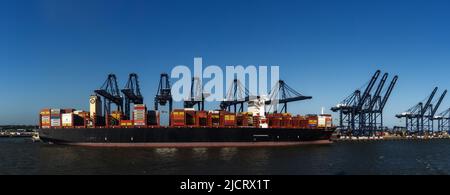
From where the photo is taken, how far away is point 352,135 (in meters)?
124

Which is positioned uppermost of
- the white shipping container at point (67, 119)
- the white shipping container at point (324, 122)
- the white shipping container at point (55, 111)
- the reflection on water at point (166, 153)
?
Result: the white shipping container at point (55, 111)

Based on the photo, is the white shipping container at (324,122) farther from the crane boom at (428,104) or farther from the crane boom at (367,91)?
the crane boom at (428,104)

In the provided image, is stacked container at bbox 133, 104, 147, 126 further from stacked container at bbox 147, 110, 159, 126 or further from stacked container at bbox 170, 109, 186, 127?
stacked container at bbox 170, 109, 186, 127

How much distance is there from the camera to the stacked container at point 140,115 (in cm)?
7062

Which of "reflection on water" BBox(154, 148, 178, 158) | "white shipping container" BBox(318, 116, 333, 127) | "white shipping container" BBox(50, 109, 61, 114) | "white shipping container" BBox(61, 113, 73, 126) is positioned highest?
"white shipping container" BBox(50, 109, 61, 114)

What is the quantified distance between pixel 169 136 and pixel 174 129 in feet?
4.91

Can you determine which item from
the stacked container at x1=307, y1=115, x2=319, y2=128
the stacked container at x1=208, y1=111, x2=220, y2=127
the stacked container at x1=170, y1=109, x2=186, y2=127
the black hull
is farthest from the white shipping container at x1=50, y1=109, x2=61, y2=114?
the stacked container at x1=307, y1=115, x2=319, y2=128

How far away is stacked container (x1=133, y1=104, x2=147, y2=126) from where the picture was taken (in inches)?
2781

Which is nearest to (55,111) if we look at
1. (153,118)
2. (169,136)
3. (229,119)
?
(153,118)

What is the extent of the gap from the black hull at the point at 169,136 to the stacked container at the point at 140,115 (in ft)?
7.65

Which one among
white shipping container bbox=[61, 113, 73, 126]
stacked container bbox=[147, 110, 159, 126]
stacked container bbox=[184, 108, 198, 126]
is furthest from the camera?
stacked container bbox=[147, 110, 159, 126]

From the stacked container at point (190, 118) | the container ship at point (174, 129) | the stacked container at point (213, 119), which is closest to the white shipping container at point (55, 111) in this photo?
the container ship at point (174, 129)
